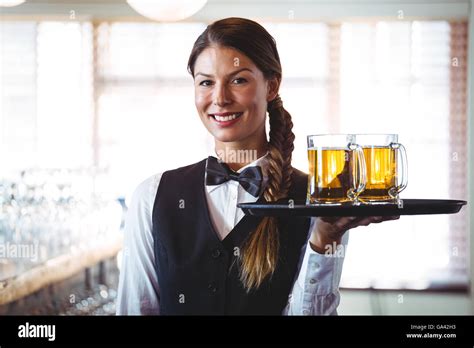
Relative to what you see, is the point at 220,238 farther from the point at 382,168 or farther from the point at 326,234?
the point at 382,168

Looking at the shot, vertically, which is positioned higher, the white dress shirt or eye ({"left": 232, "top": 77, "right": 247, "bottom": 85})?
eye ({"left": 232, "top": 77, "right": 247, "bottom": 85})

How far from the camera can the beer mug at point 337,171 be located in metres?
1.76

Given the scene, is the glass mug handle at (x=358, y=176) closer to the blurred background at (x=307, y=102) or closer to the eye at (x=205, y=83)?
the blurred background at (x=307, y=102)

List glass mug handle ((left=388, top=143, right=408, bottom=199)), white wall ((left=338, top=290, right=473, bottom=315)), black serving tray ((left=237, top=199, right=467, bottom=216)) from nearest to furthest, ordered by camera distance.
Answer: black serving tray ((left=237, top=199, right=467, bottom=216))
glass mug handle ((left=388, top=143, right=408, bottom=199))
white wall ((left=338, top=290, right=473, bottom=315))

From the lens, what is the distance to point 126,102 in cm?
211

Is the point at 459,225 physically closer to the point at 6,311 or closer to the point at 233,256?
the point at 233,256

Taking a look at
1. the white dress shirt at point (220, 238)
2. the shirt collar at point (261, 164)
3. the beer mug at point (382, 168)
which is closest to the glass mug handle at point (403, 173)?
the beer mug at point (382, 168)

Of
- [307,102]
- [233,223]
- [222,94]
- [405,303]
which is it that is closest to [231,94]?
[222,94]

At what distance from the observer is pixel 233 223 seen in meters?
1.97

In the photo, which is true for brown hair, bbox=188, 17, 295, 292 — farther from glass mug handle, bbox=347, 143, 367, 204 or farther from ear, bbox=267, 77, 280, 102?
glass mug handle, bbox=347, 143, 367, 204

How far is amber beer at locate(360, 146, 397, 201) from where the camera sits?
1.78 meters

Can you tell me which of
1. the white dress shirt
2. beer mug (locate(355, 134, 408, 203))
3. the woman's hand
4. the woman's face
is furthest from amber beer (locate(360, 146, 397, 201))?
the woman's face

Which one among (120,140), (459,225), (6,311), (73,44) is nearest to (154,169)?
(120,140)

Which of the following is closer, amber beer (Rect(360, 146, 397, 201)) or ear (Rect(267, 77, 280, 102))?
amber beer (Rect(360, 146, 397, 201))
